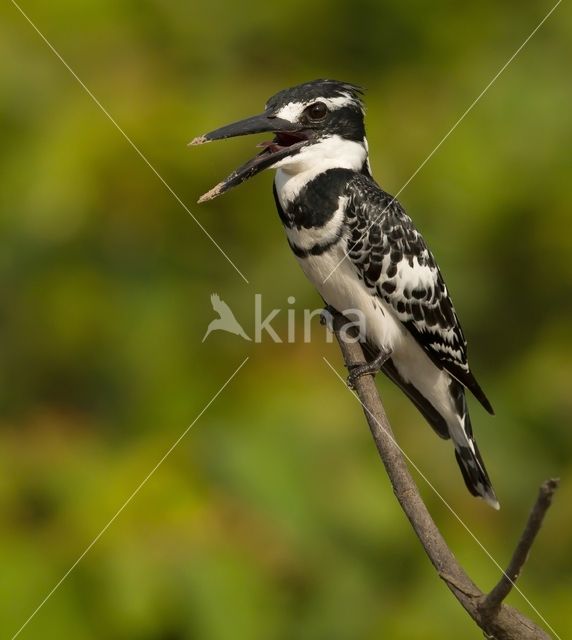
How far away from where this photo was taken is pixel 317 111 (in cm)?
239

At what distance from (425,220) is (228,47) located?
0.87 metres

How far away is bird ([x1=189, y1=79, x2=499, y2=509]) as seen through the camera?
93.0 inches

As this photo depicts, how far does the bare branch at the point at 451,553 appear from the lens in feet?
4.76

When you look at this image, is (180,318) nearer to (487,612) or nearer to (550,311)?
(550,311)

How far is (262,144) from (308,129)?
10cm

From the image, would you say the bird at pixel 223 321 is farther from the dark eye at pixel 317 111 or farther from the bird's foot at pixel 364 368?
the dark eye at pixel 317 111

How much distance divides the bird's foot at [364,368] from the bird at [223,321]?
1.53 feet

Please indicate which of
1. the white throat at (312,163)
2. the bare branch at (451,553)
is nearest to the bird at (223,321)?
the white throat at (312,163)

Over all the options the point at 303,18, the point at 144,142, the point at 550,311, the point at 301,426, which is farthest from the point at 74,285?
the point at 550,311

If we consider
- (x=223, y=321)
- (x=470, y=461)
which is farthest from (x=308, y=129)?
(x=470, y=461)

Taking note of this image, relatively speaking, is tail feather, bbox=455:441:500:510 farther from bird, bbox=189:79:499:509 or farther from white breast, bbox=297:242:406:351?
white breast, bbox=297:242:406:351

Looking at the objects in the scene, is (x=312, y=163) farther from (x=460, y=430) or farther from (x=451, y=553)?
(x=451, y=553)

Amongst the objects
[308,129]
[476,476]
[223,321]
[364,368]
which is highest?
A: [308,129]

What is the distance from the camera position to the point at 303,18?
3.45 metres
